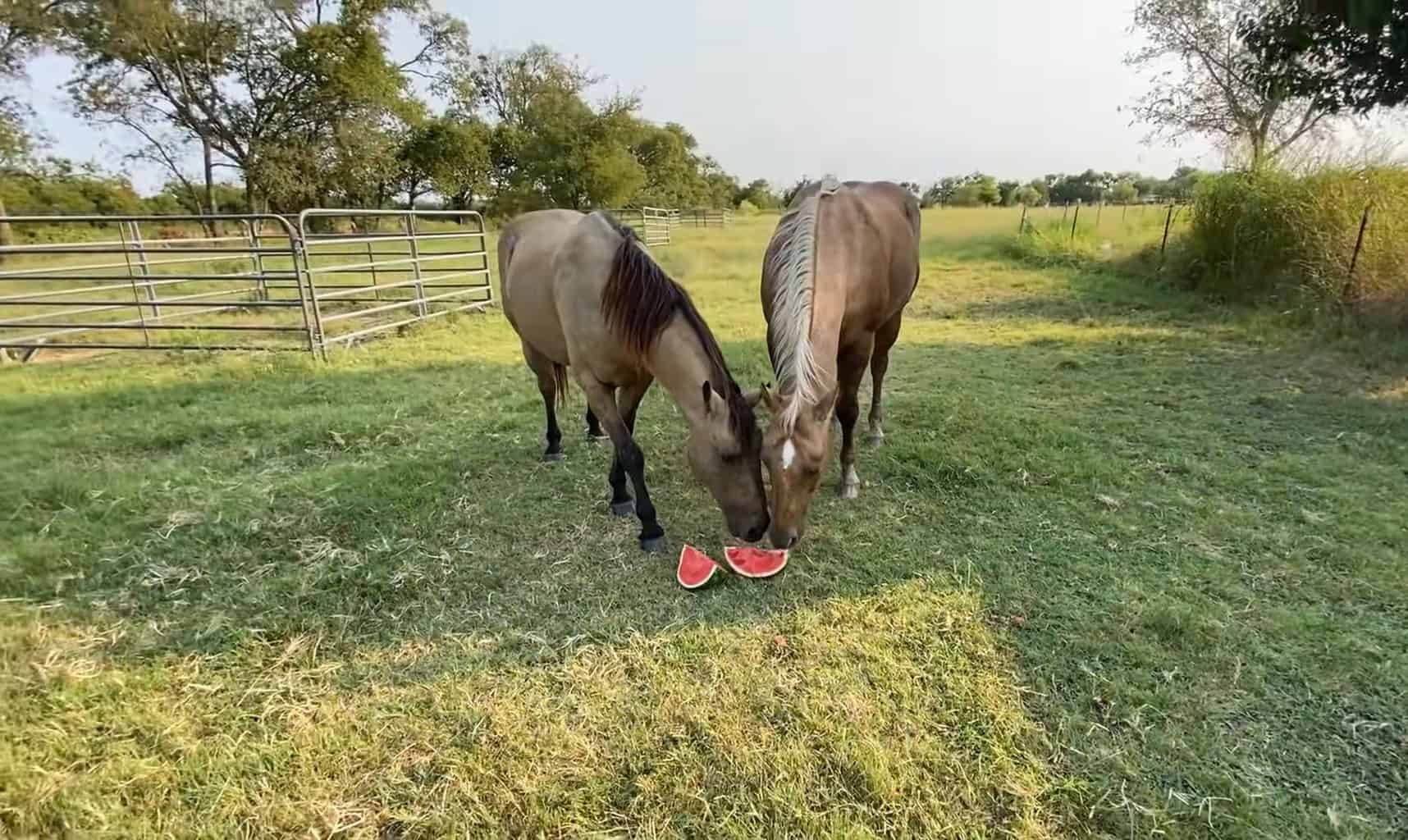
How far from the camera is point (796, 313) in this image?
264 centimetres

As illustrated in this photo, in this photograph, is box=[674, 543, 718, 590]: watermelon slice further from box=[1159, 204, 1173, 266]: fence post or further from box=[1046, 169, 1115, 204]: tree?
box=[1046, 169, 1115, 204]: tree

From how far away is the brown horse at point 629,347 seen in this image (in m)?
2.56

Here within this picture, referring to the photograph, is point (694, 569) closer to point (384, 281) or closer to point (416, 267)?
point (416, 267)

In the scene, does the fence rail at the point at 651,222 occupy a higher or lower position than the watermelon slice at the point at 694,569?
higher

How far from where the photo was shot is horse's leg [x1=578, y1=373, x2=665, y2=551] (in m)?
2.97

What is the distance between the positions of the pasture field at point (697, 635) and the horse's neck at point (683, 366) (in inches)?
28.9

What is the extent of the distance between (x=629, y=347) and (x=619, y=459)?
1.99 feet

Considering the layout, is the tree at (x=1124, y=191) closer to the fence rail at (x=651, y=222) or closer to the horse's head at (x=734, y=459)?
the fence rail at (x=651, y=222)

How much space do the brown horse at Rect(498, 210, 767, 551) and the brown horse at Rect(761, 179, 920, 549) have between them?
0.54 ft

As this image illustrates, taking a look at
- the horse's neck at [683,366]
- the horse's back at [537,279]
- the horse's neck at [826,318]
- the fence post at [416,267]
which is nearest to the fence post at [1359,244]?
the horse's neck at [826,318]

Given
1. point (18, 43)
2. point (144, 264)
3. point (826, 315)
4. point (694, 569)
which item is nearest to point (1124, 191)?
point (826, 315)

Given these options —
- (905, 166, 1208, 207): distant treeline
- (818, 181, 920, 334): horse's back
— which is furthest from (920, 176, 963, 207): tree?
(818, 181, 920, 334): horse's back

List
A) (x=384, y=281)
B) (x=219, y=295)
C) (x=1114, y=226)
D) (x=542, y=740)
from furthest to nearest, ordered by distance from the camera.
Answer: (x=1114, y=226)
(x=384, y=281)
(x=219, y=295)
(x=542, y=740)

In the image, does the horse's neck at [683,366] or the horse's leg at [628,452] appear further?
the horse's leg at [628,452]
